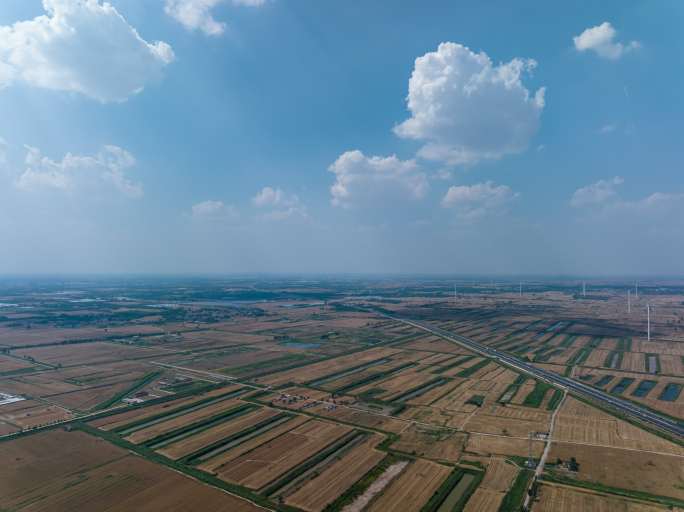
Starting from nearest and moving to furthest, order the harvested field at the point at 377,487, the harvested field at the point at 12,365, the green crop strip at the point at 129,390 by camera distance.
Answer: the harvested field at the point at 377,487
the green crop strip at the point at 129,390
the harvested field at the point at 12,365

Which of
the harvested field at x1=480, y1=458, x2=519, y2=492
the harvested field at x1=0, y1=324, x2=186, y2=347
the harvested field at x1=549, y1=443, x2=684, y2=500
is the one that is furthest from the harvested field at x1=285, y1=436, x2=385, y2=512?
the harvested field at x1=0, y1=324, x2=186, y2=347

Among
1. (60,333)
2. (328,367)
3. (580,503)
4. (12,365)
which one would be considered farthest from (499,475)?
(60,333)

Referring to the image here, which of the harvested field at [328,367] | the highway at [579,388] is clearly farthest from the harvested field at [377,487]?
the harvested field at [328,367]

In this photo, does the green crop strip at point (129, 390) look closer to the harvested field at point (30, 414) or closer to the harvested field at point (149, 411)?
the harvested field at point (30, 414)

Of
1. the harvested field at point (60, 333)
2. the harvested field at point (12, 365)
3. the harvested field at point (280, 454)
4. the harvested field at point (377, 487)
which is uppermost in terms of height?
the harvested field at point (377, 487)

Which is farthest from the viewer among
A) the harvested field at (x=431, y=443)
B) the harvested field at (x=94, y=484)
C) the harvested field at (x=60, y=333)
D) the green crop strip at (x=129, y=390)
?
the harvested field at (x=60, y=333)

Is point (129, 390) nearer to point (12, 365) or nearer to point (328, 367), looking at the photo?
point (328, 367)
